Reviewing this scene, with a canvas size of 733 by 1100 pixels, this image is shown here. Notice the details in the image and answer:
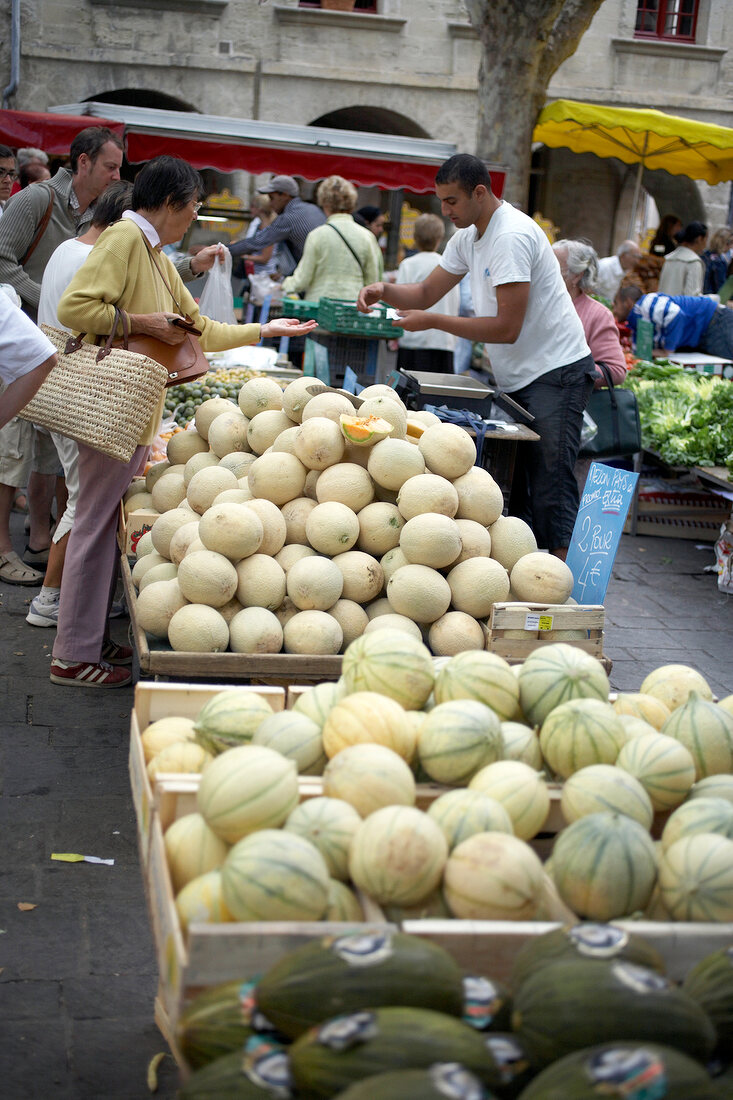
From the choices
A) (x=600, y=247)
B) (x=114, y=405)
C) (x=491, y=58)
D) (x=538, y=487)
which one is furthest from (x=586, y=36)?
(x=114, y=405)

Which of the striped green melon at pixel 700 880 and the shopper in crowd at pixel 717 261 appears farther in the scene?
the shopper in crowd at pixel 717 261

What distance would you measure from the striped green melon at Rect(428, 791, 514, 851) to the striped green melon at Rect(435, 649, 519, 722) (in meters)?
0.40

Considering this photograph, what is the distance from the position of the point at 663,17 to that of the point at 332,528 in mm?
19192

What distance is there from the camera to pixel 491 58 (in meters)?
11.8

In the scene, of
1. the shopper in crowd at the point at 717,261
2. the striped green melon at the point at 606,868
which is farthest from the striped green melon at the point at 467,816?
the shopper in crowd at the point at 717,261

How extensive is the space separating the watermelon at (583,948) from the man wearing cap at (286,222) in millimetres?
9286

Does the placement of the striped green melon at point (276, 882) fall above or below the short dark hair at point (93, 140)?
below

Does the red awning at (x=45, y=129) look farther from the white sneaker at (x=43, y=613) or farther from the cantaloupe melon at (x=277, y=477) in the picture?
the cantaloupe melon at (x=277, y=477)

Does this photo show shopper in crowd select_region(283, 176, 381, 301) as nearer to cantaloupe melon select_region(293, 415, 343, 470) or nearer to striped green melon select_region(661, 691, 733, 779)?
cantaloupe melon select_region(293, 415, 343, 470)

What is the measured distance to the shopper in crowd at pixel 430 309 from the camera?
954cm

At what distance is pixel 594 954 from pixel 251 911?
1.87ft

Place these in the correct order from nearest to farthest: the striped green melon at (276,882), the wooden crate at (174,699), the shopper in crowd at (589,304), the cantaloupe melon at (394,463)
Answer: the striped green melon at (276,882) < the wooden crate at (174,699) < the cantaloupe melon at (394,463) < the shopper in crowd at (589,304)

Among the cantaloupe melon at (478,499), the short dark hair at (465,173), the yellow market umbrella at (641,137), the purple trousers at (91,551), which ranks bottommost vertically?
the purple trousers at (91,551)

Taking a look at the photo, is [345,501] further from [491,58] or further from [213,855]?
[491,58]
